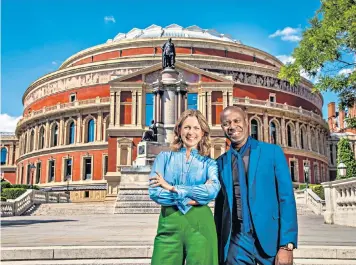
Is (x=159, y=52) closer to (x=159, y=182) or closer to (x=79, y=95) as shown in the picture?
(x=79, y=95)

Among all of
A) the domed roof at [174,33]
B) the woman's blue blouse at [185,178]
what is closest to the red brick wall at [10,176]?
the domed roof at [174,33]

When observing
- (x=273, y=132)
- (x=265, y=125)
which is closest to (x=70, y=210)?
(x=265, y=125)

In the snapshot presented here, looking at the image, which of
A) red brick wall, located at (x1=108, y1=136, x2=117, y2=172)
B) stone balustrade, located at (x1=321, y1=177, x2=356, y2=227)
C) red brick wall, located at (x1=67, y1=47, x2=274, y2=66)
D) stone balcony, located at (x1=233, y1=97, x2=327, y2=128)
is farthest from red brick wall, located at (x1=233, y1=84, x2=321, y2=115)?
stone balustrade, located at (x1=321, y1=177, x2=356, y2=227)

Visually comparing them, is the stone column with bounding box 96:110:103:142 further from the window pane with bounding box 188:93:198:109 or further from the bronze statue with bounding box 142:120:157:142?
the bronze statue with bounding box 142:120:157:142

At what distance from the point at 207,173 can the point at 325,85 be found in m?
12.6

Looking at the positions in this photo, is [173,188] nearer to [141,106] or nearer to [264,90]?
[141,106]

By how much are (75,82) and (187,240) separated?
49.8 m

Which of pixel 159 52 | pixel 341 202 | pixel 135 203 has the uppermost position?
pixel 159 52

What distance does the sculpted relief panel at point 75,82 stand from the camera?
159ft

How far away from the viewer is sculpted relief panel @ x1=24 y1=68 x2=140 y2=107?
4836 centimetres

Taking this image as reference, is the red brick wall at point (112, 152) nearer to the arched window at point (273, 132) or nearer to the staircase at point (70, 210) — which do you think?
the staircase at point (70, 210)

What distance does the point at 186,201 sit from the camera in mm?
3041

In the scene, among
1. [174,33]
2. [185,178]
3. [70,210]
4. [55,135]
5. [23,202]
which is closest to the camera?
[185,178]

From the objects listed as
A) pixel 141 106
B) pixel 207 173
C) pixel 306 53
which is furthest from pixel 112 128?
pixel 207 173
